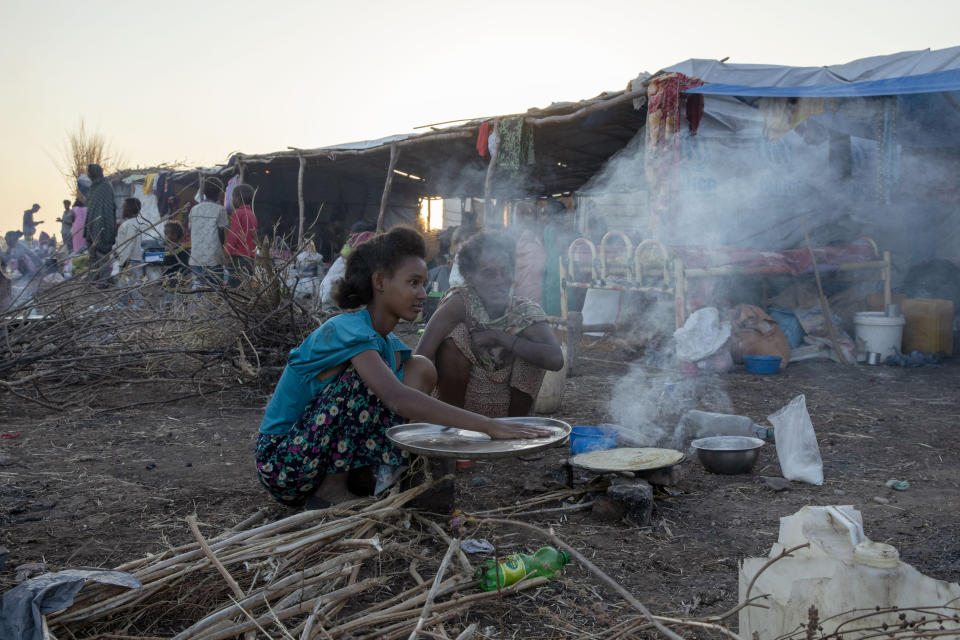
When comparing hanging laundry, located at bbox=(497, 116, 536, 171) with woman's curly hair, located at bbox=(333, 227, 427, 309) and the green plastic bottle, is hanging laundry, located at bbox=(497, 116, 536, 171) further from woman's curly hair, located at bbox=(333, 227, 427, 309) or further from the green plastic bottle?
the green plastic bottle

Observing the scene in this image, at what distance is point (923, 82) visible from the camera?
515 centimetres

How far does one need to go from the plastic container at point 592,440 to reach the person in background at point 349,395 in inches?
42.8

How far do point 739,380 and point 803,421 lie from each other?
2630 millimetres

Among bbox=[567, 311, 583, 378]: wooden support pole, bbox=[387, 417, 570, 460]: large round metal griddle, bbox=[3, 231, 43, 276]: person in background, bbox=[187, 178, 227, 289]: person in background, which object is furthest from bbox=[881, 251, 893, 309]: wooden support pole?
bbox=[3, 231, 43, 276]: person in background

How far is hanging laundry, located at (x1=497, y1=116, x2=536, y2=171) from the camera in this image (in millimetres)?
7777

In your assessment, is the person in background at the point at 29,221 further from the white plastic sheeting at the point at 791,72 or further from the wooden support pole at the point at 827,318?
the wooden support pole at the point at 827,318

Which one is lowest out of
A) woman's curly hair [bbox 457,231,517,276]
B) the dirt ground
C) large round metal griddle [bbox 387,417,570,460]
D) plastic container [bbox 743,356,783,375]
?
plastic container [bbox 743,356,783,375]

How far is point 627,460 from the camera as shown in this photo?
2715 mm

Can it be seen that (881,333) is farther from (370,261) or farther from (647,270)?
(370,261)

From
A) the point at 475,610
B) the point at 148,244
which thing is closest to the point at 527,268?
A: the point at 475,610

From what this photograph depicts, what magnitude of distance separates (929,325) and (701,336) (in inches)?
94.0

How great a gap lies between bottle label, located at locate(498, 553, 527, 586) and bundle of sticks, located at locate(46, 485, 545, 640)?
0.03m

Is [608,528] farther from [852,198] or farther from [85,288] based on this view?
[852,198]

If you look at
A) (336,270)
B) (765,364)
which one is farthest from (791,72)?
(336,270)
